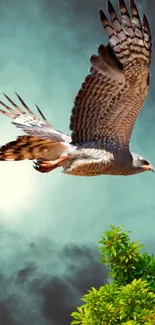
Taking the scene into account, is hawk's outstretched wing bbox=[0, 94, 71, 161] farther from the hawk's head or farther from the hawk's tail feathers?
the hawk's head

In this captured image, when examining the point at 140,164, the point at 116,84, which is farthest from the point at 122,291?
the point at 116,84

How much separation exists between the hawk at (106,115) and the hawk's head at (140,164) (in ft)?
0.05

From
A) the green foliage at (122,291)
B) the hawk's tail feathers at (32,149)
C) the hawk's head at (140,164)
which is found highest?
the hawk's tail feathers at (32,149)

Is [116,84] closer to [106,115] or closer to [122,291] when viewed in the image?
[106,115]

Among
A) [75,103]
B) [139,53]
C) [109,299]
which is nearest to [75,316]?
[109,299]

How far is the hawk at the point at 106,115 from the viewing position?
863 cm

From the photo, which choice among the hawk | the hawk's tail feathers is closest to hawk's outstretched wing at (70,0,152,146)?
the hawk

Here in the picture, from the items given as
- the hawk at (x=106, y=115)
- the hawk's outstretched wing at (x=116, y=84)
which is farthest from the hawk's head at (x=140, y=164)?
the hawk's outstretched wing at (x=116, y=84)

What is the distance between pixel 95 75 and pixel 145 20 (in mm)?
948

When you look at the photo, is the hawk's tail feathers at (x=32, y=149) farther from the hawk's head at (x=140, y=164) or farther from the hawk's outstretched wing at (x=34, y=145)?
the hawk's head at (x=140, y=164)

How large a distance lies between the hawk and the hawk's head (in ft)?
0.05

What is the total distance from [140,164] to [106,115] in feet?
3.28

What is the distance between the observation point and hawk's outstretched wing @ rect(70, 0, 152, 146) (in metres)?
8.56

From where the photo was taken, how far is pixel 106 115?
30.3 ft
